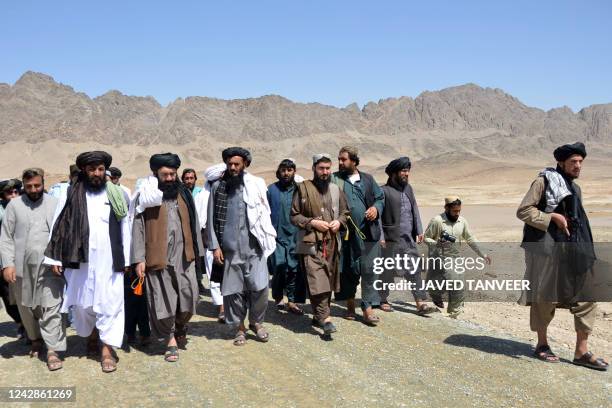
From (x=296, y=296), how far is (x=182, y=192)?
1.88m

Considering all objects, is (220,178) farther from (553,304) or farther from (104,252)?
(553,304)

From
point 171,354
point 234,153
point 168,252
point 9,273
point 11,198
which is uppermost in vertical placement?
point 234,153

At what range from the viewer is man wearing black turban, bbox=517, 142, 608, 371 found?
15.4ft

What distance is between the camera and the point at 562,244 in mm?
4719

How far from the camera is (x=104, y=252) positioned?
4.45 meters

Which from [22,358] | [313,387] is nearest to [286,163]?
[313,387]

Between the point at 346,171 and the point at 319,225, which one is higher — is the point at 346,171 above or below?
above

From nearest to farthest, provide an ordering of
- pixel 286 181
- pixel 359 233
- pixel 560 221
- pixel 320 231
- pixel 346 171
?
pixel 560 221
pixel 320 231
pixel 359 233
pixel 346 171
pixel 286 181

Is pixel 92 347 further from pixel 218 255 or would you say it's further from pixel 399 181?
pixel 399 181

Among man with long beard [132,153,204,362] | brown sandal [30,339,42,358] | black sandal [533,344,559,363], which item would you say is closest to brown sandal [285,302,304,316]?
man with long beard [132,153,204,362]

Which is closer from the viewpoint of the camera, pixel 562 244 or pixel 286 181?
pixel 562 244

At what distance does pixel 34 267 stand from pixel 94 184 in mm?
859

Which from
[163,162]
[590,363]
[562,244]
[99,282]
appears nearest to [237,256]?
[163,162]

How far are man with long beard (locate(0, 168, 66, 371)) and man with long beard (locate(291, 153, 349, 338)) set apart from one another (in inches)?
82.5
